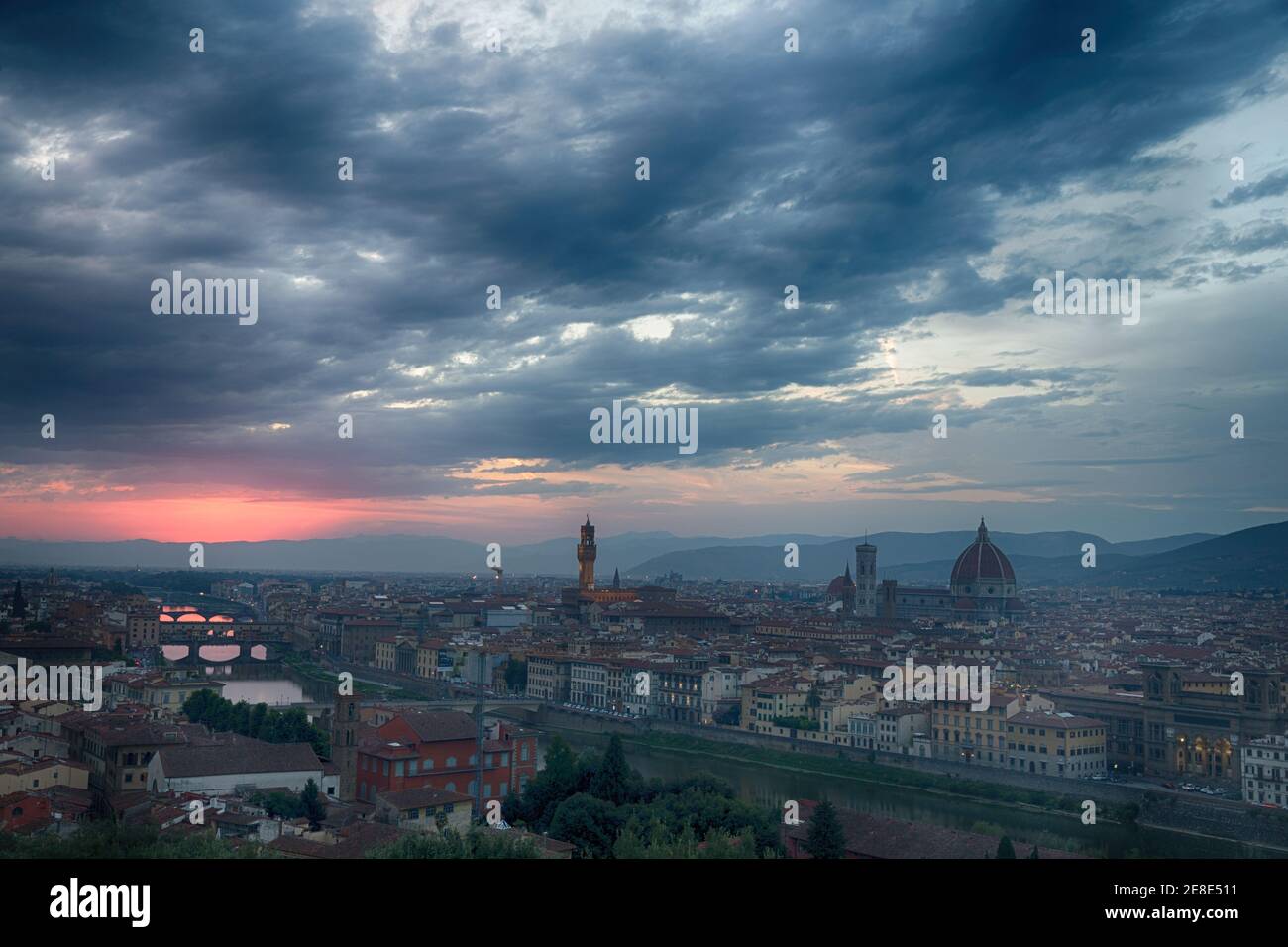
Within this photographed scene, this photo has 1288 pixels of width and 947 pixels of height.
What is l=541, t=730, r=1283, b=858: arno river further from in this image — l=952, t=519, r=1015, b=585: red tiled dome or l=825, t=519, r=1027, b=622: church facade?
l=952, t=519, r=1015, b=585: red tiled dome

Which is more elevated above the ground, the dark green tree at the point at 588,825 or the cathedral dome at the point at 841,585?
the dark green tree at the point at 588,825

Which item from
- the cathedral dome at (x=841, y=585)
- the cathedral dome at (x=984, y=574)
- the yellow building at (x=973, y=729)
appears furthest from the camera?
the cathedral dome at (x=841, y=585)

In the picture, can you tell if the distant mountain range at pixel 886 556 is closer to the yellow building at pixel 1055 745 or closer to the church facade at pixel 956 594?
the church facade at pixel 956 594

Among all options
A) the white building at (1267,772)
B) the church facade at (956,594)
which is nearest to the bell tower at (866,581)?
the church facade at (956,594)

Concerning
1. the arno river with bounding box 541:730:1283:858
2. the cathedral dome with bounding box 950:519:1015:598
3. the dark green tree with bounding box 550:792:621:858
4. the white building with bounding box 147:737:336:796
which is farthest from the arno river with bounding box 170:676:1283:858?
the cathedral dome with bounding box 950:519:1015:598

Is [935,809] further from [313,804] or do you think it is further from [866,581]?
[866,581]
